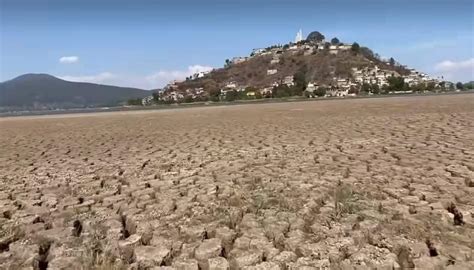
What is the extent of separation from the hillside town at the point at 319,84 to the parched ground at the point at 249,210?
85.2m

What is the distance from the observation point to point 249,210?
4.79 metres

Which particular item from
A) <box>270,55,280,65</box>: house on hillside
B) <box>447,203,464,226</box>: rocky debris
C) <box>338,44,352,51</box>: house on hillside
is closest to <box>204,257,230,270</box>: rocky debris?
<box>447,203,464,226</box>: rocky debris

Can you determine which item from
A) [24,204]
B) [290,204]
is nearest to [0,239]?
[24,204]

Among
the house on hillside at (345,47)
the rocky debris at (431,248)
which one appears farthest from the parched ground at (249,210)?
the house on hillside at (345,47)

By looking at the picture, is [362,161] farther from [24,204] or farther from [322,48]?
[322,48]

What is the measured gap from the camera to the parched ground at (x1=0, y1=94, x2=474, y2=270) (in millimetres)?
3604

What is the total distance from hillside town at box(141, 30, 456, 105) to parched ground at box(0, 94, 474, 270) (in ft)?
280

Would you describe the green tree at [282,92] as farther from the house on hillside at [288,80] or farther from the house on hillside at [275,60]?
the house on hillside at [275,60]

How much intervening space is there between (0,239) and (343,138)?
812cm

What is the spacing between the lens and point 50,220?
480 centimetres

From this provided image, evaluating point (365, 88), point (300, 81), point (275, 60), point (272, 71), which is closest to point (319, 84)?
point (300, 81)

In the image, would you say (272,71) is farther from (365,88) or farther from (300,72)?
(365,88)

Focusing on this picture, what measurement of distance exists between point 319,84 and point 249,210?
119m

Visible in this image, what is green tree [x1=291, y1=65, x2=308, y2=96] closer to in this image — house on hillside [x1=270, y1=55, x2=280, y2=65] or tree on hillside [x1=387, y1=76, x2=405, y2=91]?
house on hillside [x1=270, y1=55, x2=280, y2=65]
